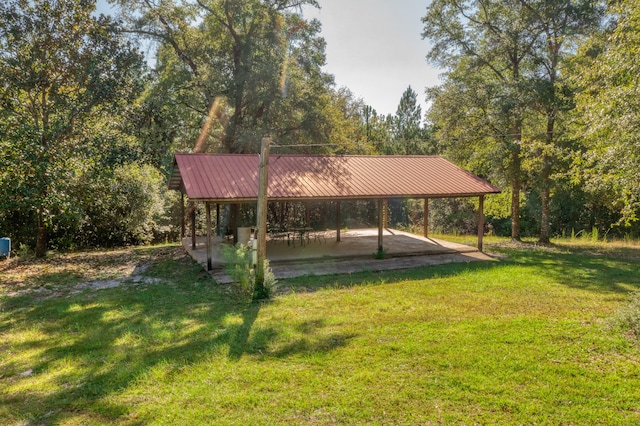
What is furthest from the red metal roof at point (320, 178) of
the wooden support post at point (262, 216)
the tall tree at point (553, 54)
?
the tall tree at point (553, 54)

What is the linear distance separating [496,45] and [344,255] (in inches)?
393

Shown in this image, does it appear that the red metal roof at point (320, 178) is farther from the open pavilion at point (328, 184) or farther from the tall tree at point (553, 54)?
the tall tree at point (553, 54)

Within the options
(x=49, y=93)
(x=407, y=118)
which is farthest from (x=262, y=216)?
(x=407, y=118)

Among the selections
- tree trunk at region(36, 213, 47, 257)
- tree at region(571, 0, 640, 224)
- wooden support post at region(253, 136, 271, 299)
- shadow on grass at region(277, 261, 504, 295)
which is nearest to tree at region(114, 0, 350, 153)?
tree trunk at region(36, 213, 47, 257)

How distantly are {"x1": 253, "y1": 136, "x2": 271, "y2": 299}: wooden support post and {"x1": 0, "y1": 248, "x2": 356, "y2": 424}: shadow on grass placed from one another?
436 millimetres

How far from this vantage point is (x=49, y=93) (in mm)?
10719

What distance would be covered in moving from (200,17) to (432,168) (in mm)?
12372

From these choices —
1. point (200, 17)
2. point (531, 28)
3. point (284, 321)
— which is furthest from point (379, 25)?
point (284, 321)

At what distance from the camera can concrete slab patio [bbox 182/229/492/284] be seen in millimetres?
9656

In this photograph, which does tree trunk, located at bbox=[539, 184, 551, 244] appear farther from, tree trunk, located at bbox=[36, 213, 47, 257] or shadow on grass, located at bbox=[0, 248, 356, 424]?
tree trunk, located at bbox=[36, 213, 47, 257]

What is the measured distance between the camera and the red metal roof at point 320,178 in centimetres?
951

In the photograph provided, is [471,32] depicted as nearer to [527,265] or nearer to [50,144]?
[527,265]

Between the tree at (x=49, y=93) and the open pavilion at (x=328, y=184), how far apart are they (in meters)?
2.89

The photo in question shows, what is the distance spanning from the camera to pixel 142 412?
335cm
